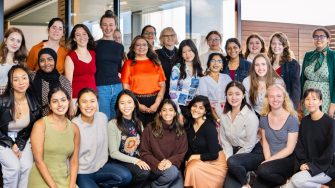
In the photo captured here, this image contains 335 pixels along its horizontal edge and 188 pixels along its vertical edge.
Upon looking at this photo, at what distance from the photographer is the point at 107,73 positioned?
15.3ft

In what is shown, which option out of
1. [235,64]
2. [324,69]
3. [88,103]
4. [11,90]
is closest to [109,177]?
[88,103]

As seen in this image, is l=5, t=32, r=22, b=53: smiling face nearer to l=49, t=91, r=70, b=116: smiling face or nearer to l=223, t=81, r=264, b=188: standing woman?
l=49, t=91, r=70, b=116: smiling face

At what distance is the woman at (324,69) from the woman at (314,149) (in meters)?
0.91

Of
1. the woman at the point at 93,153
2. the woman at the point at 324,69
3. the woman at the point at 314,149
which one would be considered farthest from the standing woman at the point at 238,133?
the woman at the point at 93,153

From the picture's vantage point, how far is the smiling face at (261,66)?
4.63m

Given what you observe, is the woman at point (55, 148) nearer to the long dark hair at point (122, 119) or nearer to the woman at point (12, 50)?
the long dark hair at point (122, 119)

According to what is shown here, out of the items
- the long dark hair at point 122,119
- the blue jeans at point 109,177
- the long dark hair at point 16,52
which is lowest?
the blue jeans at point 109,177

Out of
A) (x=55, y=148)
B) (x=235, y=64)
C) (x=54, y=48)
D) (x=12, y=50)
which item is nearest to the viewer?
(x=55, y=148)

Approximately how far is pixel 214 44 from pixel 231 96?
1133 millimetres

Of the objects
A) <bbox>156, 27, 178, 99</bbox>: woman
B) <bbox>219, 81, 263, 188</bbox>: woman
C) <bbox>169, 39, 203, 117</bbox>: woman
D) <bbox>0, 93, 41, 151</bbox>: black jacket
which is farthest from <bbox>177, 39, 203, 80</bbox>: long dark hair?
<bbox>0, 93, 41, 151</bbox>: black jacket

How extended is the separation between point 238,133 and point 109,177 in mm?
1279

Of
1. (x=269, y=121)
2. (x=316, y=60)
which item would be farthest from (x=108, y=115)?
(x=316, y=60)

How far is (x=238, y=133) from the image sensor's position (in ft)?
14.5

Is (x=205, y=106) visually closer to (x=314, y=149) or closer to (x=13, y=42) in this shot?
(x=314, y=149)
